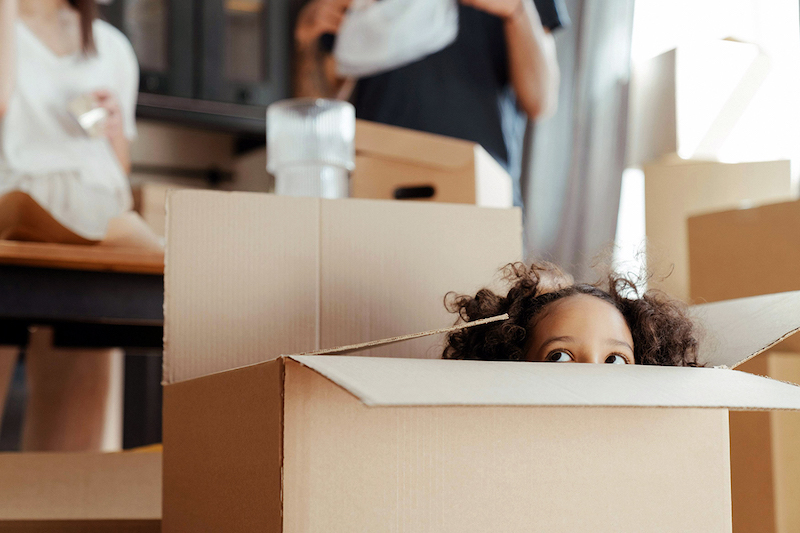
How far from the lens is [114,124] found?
4.75 feet

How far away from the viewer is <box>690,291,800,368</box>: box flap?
2.05 ft

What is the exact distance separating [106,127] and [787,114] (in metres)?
1.50

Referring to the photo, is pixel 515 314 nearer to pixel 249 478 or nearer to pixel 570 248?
pixel 249 478

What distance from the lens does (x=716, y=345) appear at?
0.71 meters

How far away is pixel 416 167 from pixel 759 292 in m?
0.52

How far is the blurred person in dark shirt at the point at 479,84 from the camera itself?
1.70m

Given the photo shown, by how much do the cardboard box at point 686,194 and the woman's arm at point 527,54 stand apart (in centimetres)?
32

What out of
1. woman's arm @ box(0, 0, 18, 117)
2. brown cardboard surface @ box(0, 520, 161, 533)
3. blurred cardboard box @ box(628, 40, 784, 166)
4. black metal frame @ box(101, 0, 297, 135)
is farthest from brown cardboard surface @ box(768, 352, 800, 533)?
black metal frame @ box(101, 0, 297, 135)

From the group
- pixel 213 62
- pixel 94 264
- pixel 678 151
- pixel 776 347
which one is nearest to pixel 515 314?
pixel 776 347

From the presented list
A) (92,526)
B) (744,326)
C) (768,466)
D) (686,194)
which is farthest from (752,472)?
(686,194)

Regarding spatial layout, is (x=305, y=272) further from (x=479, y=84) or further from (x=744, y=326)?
(x=479, y=84)

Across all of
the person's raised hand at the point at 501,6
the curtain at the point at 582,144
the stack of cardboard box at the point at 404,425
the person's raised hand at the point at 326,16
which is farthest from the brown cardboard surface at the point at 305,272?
the curtain at the point at 582,144

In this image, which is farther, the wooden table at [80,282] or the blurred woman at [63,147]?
the blurred woman at [63,147]

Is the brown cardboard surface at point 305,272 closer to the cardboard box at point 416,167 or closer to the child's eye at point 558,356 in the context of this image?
the child's eye at point 558,356
